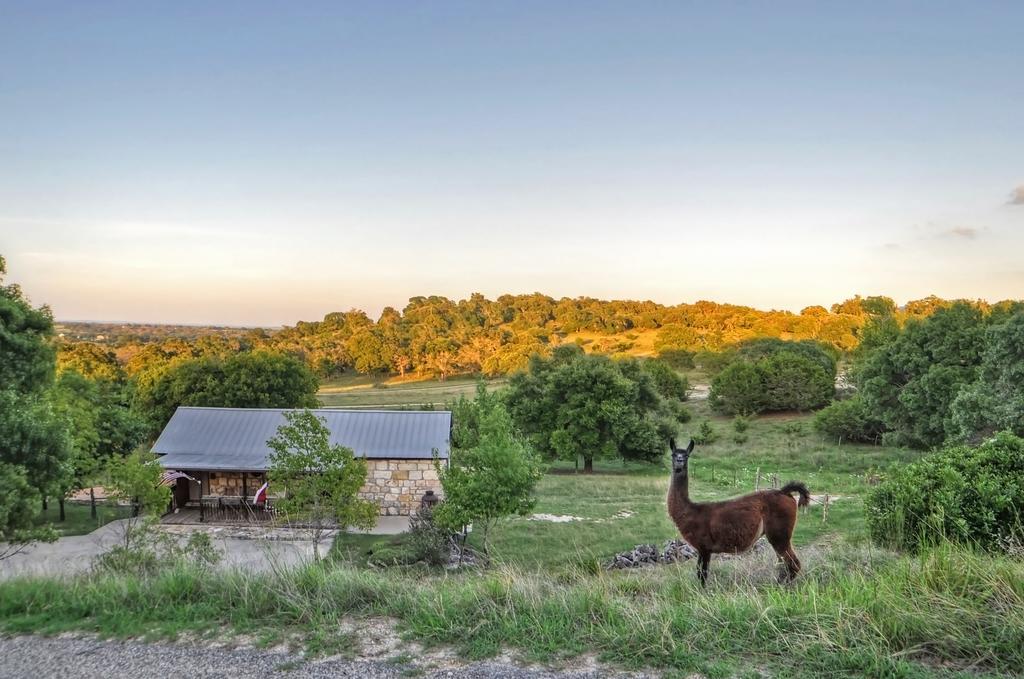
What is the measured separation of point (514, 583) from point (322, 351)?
294 feet

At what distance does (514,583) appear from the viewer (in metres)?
5.43

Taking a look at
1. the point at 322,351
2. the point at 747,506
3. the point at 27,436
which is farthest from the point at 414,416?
the point at 322,351

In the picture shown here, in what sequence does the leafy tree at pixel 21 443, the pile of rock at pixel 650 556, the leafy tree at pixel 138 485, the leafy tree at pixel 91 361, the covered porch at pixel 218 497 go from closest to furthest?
the leafy tree at pixel 21 443 → the pile of rock at pixel 650 556 → the leafy tree at pixel 138 485 → the covered porch at pixel 218 497 → the leafy tree at pixel 91 361

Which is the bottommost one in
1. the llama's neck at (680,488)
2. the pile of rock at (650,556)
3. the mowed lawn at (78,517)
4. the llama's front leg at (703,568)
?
the mowed lawn at (78,517)

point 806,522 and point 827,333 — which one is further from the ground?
Result: point 827,333

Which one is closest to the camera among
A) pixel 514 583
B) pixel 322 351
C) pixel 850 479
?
pixel 514 583

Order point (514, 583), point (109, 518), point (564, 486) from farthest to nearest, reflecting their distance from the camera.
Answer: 1. point (564, 486)
2. point (109, 518)
3. point (514, 583)

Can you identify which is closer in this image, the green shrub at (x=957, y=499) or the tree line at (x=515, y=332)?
the green shrub at (x=957, y=499)

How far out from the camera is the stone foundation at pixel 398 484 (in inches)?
766

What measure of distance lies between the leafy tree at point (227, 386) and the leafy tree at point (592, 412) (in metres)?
11.9

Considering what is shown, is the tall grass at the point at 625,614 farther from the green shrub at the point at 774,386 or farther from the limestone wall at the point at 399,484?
the green shrub at the point at 774,386

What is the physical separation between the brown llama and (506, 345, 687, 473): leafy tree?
23.1 metres

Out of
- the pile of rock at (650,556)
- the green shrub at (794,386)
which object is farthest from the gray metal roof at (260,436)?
the green shrub at (794,386)

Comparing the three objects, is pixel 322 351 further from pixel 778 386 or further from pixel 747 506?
pixel 747 506
